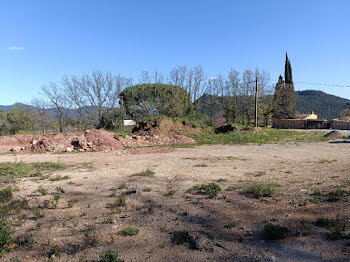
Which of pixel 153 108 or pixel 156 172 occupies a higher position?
pixel 153 108

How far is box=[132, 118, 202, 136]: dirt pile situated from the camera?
838 inches

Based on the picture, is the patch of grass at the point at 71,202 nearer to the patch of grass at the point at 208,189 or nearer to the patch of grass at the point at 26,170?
the patch of grass at the point at 208,189

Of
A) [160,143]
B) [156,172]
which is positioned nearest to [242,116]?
[160,143]

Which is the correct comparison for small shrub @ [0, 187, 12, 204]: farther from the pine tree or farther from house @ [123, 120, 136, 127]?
the pine tree

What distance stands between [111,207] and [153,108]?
90.3 ft

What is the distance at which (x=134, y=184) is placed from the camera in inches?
271

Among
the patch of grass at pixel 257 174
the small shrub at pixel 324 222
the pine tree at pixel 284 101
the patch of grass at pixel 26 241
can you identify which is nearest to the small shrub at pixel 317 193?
the small shrub at pixel 324 222

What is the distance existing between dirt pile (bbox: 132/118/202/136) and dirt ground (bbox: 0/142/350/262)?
1330cm

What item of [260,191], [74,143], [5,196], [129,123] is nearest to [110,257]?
[260,191]

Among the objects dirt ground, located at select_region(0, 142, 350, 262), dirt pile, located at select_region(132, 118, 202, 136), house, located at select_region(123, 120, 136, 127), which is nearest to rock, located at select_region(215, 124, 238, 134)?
dirt pile, located at select_region(132, 118, 202, 136)

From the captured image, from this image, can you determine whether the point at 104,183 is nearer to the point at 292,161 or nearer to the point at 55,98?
the point at 292,161

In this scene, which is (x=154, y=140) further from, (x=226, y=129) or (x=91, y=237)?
(x=91, y=237)

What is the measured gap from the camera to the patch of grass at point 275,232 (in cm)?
Result: 354

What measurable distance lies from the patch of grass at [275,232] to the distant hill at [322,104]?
7547 cm
